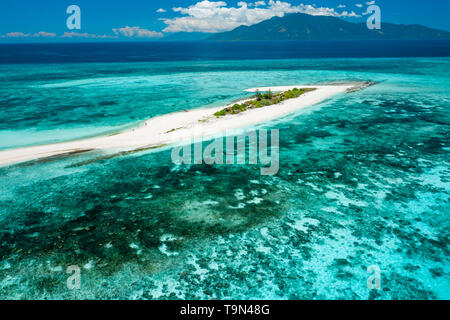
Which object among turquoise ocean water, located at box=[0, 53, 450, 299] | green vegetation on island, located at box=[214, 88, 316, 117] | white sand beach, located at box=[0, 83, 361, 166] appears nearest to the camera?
turquoise ocean water, located at box=[0, 53, 450, 299]

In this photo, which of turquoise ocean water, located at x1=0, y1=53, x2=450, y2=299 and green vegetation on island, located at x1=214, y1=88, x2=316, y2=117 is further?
green vegetation on island, located at x1=214, y1=88, x2=316, y2=117

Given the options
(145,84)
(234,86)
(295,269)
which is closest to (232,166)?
(295,269)

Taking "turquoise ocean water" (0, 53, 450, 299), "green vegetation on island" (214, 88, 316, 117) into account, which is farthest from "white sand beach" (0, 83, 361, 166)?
"turquoise ocean water" (0, 53, 450, 299)

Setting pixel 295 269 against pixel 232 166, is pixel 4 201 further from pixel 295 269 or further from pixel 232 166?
pixel 295 269

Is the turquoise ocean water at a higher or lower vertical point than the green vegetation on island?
lower

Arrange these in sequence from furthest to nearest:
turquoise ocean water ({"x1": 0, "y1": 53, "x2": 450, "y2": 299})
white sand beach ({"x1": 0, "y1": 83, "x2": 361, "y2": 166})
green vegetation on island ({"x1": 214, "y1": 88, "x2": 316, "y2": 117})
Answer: green vegetation on island ({"x1": 214, "y1": 88, "x2": 316, "y2": 117}) < white sand beach ({"x1": 0, "y1": 83, "x2": 361, "y2": 166}) < turquoise ocean water ({"x1": 0, "y1": 53, "x2": 450, "y2": 299})

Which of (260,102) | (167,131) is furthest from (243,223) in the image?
(260,102)

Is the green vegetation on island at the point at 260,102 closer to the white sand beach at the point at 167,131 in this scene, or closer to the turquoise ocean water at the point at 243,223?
the white sand beach at the point at 167,131

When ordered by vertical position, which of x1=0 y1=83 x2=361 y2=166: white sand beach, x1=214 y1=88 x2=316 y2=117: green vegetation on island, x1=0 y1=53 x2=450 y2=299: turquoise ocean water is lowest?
x1=0 y1=53 x2=450 y2=299: turquoise ocean water

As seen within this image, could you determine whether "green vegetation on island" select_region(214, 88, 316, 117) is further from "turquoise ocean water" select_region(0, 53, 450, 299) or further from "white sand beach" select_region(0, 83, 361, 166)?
"turquoise ocean water" select_region(0, 53, 450, 299)
